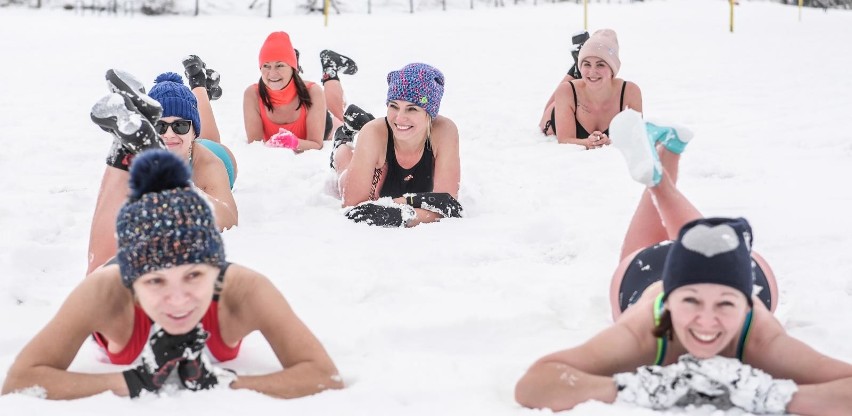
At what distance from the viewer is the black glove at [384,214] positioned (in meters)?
5.11

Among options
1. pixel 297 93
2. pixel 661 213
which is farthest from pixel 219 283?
pixel 297 93

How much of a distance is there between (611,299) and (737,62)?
10498mm

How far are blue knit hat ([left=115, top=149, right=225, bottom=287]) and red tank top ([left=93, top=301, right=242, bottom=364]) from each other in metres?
0.21

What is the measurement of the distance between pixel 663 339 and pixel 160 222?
5.07 feet

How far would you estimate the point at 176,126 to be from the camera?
4926 mm

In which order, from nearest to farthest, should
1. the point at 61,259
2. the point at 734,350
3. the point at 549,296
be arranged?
the point at 734,350, the point at 549,296, the point at 61,259

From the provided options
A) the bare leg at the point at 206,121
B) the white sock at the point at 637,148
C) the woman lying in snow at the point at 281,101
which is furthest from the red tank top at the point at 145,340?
the woman lying in snow at the point at 281,101

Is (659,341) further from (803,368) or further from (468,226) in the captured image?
(468,226)

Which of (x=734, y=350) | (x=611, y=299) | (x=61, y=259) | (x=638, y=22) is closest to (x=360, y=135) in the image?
(x=61, y=259)

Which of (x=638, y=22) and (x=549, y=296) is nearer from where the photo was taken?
(x=549, y=296)

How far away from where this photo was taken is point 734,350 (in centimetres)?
274

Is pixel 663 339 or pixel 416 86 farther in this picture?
pixel 416 86

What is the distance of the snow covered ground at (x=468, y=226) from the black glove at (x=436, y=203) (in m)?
0.10

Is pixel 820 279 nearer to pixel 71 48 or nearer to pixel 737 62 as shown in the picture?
pixel 737 62
